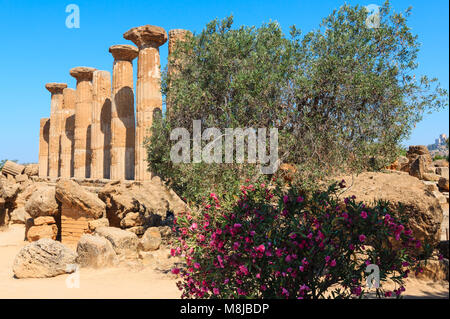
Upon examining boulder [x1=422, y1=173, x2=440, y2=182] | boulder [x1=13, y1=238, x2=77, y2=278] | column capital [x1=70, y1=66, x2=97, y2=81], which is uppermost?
column capital [x1=70, y1=66, x2=97, y2=81]

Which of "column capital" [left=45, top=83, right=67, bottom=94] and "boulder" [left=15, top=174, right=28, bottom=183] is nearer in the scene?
"boulder" [left=15, top=174, right=28, bottom=183]

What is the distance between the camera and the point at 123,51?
73.6 ft

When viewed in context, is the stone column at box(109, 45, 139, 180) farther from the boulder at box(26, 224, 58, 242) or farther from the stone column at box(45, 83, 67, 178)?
the stone column at box(45, 83, 67, 178)

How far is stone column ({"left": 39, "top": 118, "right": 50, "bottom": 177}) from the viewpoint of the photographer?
37719 millimetres

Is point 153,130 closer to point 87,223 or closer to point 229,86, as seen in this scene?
point 229,86

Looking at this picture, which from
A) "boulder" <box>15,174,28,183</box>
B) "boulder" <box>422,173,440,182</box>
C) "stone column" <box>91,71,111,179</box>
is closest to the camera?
"boulder" <box>422,173,440,182</box>

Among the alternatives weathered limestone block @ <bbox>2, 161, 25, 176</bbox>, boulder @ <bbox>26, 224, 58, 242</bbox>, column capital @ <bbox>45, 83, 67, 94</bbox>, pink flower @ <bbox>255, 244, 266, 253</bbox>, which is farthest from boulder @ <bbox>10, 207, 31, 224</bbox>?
pink flower @ <bbox>255, 244, 266, 253</bbox>

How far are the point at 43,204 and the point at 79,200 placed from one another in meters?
1.83

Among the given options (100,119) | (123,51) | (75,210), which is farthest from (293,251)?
(100,119)

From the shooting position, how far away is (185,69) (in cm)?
1200

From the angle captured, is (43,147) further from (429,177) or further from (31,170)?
(429,177)

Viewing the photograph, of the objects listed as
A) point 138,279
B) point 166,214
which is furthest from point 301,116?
point 166,214

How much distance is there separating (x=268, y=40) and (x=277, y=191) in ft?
22.9

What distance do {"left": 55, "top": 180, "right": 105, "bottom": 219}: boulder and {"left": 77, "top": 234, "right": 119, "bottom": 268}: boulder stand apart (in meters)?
2.80
